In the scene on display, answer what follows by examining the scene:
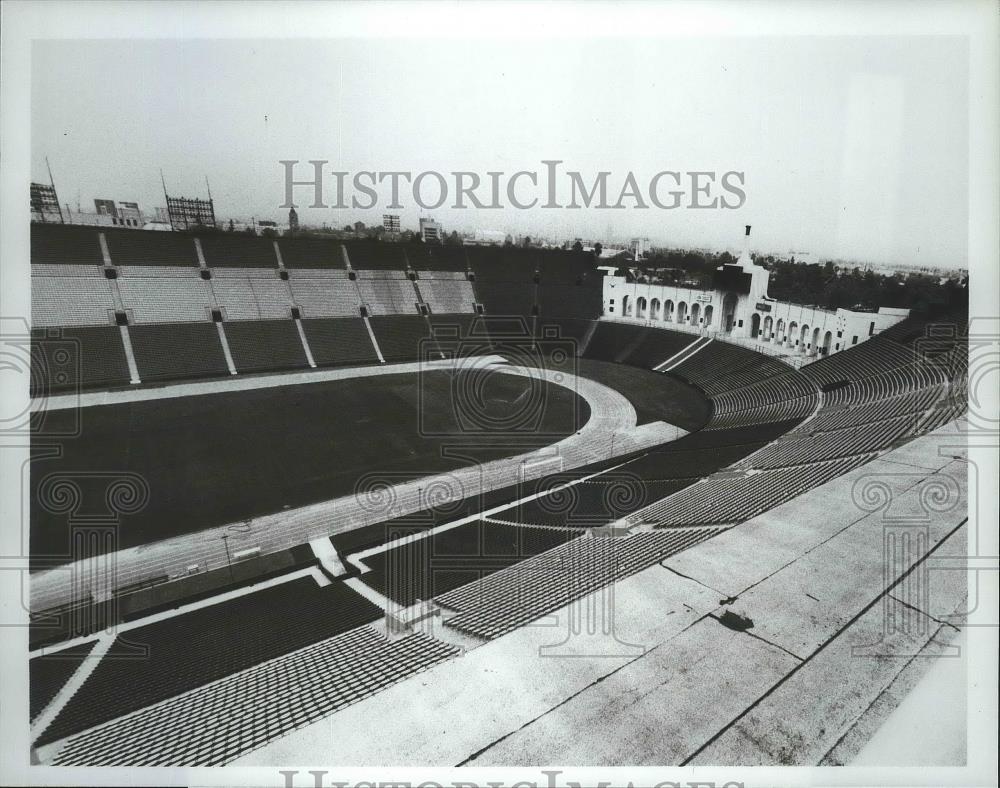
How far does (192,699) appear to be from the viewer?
→ 554 cm

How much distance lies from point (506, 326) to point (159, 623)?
23499 mm

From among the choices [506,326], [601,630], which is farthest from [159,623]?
[506,326]

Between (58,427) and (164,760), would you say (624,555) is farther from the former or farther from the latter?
(58,427)

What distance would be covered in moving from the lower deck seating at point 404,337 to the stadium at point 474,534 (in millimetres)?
1122

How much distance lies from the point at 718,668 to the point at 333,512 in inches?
352

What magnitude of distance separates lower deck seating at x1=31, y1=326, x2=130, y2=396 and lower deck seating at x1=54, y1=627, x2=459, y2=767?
16749 millimetres

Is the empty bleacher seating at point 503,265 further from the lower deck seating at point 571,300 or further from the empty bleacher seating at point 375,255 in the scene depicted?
the empty bleacher seating at point 375,255

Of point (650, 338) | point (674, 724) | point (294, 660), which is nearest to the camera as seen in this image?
point (674, 724)

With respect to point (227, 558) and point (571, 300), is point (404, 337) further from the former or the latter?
point (227, 558)

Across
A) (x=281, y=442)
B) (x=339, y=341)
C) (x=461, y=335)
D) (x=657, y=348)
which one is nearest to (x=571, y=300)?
(x=657, y=348)

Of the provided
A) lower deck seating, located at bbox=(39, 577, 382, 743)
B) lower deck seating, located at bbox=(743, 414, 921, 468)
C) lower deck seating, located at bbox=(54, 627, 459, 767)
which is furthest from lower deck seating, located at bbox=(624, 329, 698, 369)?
lower deck seating, located at bbox=(54, 627, 459, 767)

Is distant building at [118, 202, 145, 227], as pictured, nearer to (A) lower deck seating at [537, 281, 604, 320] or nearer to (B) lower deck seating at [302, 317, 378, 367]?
(B) lower deck seating at [302, 317, 378, 367]

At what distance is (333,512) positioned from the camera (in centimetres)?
1188

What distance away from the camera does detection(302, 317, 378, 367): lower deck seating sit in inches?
968
